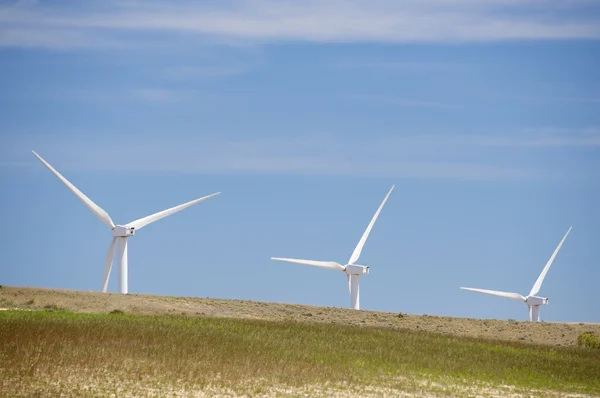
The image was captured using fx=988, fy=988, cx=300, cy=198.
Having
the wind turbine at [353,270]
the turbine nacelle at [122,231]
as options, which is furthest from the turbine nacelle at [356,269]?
the turbine nacelle at [122,231]

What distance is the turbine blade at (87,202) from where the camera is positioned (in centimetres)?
7138

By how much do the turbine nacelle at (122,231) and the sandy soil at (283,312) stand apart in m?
5.67

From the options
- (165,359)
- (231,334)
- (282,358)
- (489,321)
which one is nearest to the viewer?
(165,359)

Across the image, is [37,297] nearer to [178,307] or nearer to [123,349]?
[178,307]

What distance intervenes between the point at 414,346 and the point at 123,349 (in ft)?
59.1

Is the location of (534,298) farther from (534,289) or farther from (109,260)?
(109,260)

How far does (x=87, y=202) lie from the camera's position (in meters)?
75.1

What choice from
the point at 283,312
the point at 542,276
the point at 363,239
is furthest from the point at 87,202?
the point at 542,276

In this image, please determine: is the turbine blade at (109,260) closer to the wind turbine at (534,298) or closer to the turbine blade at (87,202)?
the turbine blade at (87,202)

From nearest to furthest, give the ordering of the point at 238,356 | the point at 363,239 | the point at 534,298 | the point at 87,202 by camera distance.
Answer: the point at 238,356, the point at 87,202, the point at 363,239, the point at 534,298

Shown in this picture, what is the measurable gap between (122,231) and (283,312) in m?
13.9

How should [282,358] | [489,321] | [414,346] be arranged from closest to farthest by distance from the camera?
[282,358], [414,346], [489,321]

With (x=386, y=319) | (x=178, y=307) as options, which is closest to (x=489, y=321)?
(x=386, y=319)

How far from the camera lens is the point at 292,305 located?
261 ft
